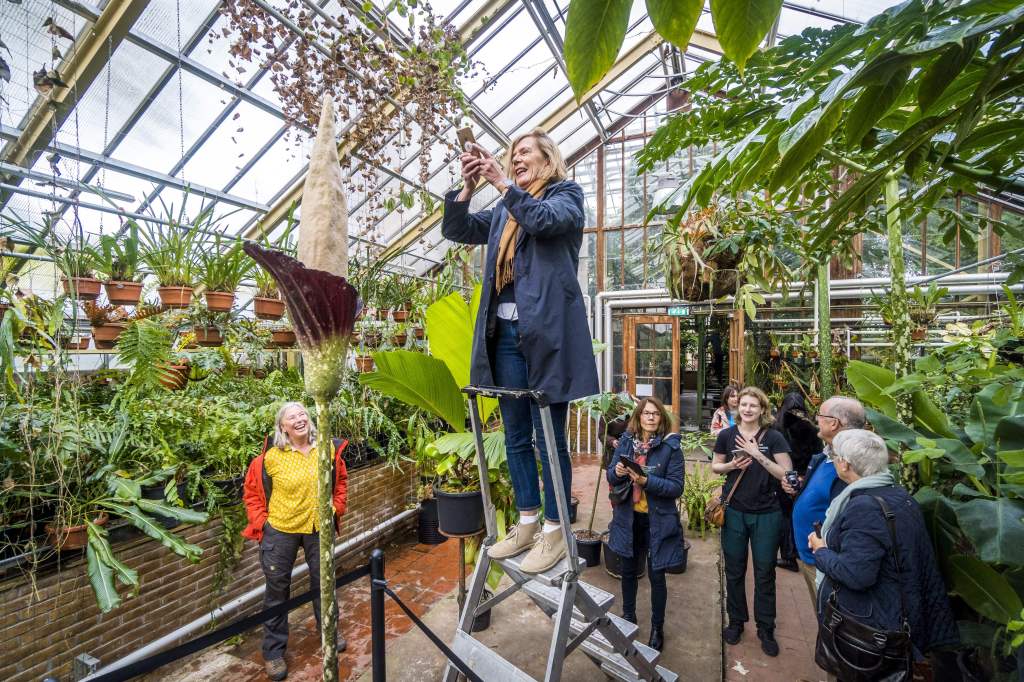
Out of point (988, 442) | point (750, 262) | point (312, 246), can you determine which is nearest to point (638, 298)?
point (750, 262)

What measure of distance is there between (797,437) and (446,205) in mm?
3167

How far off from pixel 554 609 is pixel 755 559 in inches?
59.0

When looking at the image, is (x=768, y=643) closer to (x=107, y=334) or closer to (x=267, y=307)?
(x=267, y=307)

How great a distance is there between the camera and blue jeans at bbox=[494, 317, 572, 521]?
1517 millimetres

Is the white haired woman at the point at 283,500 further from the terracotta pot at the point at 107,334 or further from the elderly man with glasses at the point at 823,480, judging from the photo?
the elderly man with glasses at the point at 823,480

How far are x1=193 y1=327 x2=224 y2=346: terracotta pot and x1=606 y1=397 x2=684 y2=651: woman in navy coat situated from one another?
2721 mm

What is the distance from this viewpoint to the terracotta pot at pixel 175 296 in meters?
3.00

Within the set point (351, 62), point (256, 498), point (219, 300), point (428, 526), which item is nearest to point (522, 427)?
point (256, 498)

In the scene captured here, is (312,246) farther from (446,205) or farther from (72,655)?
(72,655)

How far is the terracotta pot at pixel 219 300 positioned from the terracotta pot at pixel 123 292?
13.7 inches

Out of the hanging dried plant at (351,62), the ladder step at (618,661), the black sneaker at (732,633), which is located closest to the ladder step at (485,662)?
the ladder step at (618,661)

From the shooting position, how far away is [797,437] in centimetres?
352

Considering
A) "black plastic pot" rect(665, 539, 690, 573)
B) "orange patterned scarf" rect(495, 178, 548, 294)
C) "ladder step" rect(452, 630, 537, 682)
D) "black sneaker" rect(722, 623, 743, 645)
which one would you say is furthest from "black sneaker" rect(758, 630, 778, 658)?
"orange patterned scarf" rect(495, 178, 548, 294)

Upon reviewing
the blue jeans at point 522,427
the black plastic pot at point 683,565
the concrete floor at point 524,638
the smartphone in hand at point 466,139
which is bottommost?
the concrete floor at point 524,638
